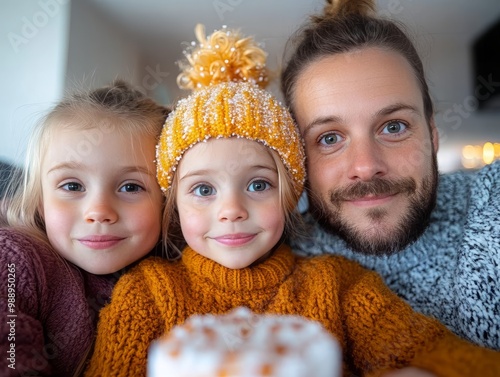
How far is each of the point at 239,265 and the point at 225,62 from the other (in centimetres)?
48

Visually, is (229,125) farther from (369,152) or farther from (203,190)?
(369,152)

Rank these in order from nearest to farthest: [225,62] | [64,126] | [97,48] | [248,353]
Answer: [248,353], [64,126], [225,62], [97,48]

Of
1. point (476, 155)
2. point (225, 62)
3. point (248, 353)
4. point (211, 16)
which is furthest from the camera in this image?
point (476, 155)

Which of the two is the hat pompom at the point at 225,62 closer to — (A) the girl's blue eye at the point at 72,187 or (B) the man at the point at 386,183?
(B) the man at the point at 386,183

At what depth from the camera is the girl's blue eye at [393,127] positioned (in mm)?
882

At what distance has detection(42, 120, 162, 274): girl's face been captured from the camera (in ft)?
2.47

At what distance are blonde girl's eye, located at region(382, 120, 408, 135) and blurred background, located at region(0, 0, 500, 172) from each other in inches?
14.1

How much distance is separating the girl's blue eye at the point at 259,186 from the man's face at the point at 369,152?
0.16 m

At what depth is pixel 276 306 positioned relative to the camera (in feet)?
2.38

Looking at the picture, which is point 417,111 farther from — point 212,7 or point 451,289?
point 212,7

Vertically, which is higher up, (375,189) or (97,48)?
(97,48)

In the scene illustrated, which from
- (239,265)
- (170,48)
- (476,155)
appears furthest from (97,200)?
(476,155)

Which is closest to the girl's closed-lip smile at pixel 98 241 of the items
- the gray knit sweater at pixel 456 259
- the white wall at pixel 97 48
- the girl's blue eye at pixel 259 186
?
the girl's blue eye at pixel 259 186

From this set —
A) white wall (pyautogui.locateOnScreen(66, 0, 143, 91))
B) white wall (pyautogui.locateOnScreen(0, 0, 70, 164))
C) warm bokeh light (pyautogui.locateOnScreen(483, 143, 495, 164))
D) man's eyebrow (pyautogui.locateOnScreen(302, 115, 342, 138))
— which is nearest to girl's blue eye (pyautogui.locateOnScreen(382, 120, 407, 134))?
man's eyebrow (pyautogui.locateOnScreen(302, 115, 342, 138))
